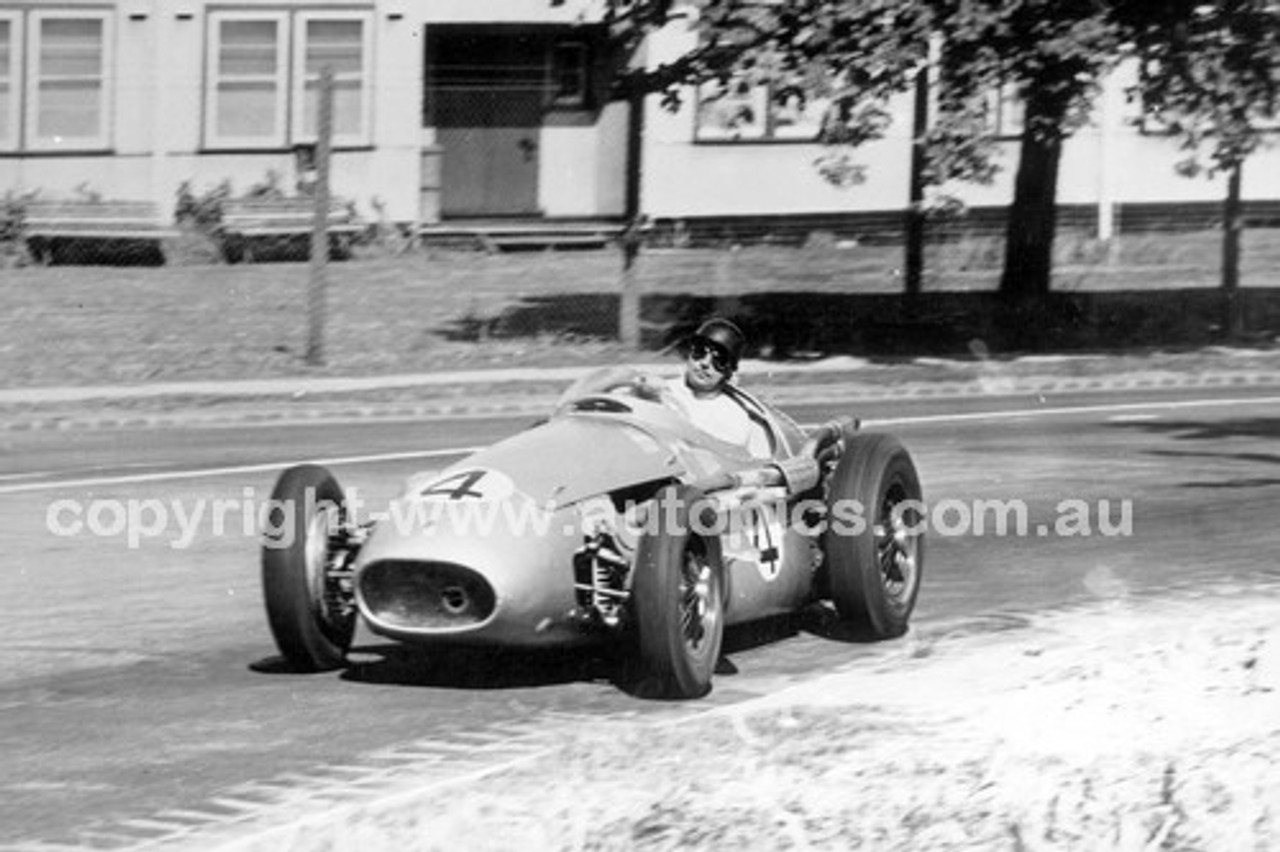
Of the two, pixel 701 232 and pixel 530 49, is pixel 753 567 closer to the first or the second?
pixel 701 232

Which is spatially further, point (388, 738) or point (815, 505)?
point (815, 505)

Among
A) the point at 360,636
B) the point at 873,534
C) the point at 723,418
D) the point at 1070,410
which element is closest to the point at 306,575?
the point at 360,636

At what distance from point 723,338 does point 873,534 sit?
1.11 metres

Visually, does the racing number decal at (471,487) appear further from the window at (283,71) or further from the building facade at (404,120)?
the window at (283,71)

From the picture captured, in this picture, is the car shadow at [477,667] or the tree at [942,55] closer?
the car shadow at [477,667]

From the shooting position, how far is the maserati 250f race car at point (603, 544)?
11.1 m

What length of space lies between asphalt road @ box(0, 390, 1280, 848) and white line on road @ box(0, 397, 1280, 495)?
5 cm

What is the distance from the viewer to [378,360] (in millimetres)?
26578

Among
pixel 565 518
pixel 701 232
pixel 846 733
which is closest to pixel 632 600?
pixel 565 518

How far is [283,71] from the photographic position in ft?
121

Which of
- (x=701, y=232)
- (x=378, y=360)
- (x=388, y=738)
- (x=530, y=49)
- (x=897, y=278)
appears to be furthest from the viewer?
(x=530, y=49)

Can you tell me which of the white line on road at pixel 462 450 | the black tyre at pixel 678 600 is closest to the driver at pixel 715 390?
the black tyre at pixel 678 600

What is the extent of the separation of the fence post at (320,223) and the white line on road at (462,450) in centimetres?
468

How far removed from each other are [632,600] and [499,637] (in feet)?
1.75
